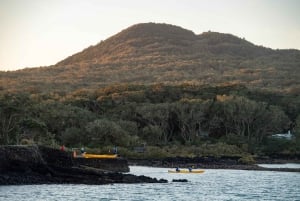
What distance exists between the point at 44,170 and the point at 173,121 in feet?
207

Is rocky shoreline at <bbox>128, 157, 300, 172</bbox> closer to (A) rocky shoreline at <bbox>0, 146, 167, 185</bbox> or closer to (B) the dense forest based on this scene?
(B) the dense forest

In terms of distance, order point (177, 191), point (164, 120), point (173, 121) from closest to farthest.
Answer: point (177, 191) → point (164, 120) → point (173, 121)

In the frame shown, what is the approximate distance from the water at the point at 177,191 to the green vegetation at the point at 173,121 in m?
27.4

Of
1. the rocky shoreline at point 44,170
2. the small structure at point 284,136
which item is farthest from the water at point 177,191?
the small structure at point 284,136

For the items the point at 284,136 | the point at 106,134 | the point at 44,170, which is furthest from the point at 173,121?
the point at 44,170

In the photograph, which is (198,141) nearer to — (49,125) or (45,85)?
(49,125)

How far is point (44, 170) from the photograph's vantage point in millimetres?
56406

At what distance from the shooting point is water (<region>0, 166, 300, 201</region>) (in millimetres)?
47406

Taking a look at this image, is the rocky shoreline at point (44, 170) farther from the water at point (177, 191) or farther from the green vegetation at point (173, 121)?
the green vegetation at point (173, 121)

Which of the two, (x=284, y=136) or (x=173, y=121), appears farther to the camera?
(x=284, y=136)

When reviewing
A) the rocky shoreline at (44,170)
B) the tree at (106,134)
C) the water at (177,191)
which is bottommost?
the water at (177,191)

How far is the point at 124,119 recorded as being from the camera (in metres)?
119

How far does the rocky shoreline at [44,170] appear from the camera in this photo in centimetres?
5369

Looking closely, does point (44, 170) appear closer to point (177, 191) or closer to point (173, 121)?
point (177, 191)
